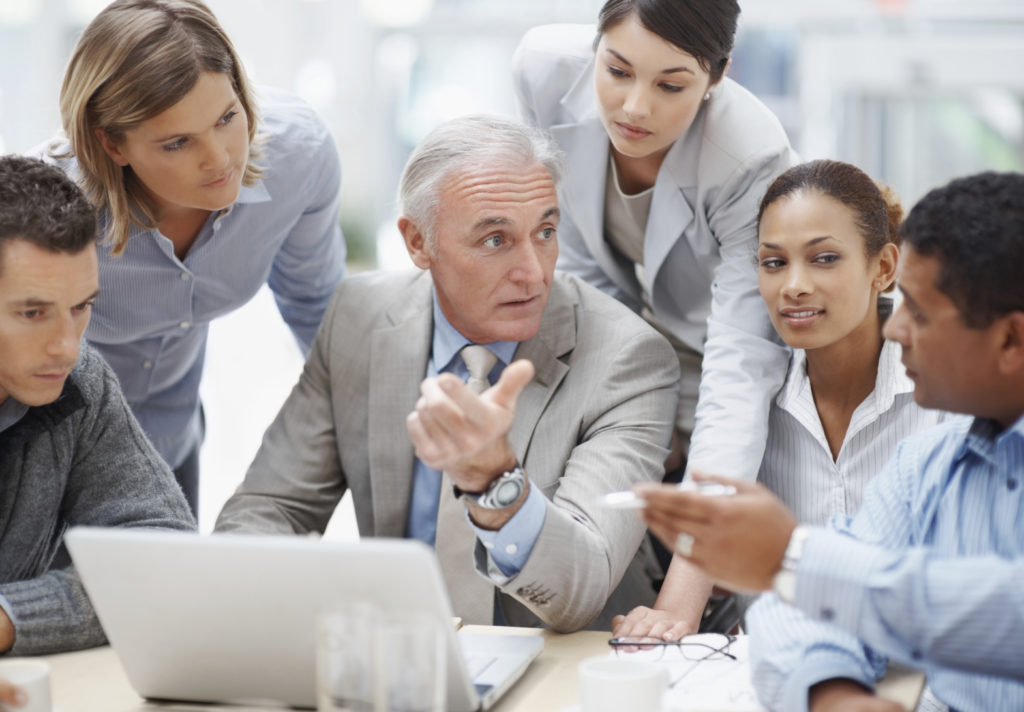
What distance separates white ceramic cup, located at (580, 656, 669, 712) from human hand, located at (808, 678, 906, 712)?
Answer: 20 centimetres

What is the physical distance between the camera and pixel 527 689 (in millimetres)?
1577

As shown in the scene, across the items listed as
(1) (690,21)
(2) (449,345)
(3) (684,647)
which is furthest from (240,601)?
(1) (690,21)

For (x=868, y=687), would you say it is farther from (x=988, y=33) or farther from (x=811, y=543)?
(x=988, y=33)

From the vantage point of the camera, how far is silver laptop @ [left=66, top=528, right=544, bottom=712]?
1286mm

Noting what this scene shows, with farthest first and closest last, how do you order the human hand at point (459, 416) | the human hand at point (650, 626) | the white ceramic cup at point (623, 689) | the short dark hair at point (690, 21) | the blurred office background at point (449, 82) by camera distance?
1. the blurred office background at point (449, 82)
2. the short dark hair at point (690, 21)
3. the human hand at point (650, 626)
4. the human hand at point (459, 416)
5. the white ceramic cup at point (623, 689)

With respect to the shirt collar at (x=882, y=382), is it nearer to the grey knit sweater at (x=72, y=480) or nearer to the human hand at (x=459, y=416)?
the human hand at (x=459, y=416)

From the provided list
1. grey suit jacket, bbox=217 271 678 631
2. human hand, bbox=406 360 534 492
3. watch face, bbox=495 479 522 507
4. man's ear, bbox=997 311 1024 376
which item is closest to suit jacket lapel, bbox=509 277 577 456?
grey suit jacket, bbox=217 271 678 631

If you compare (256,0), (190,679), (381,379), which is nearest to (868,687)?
(190,679)

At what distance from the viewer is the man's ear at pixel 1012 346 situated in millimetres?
1399

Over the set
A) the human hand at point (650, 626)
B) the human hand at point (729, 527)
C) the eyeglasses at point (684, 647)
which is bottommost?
the human hand at point (650, 626)

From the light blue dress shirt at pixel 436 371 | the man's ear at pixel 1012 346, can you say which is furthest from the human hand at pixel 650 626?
the man's ear at pixel 1012 346

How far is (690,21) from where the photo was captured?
214 centimetres

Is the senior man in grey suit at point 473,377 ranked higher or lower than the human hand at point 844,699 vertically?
higher

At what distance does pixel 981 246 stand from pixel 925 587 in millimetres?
410
